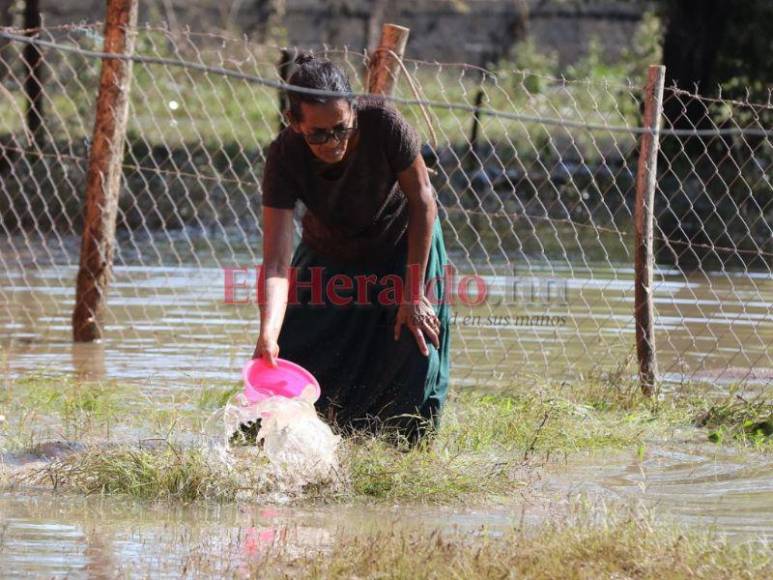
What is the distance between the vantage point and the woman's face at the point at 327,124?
15.2 feet

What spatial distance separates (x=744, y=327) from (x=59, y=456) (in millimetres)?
4803

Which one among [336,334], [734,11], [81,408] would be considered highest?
[734,11]

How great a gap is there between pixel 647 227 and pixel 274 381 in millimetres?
2386

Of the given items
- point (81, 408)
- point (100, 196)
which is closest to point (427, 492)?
point (81, 408)

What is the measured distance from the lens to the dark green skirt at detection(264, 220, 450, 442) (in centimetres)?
526

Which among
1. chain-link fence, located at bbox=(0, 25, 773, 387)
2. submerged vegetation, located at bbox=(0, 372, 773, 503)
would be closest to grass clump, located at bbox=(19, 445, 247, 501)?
submerged vegetation, located at bbox=(0, 372, 773, 503)

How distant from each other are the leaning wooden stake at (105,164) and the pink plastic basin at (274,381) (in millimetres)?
2929

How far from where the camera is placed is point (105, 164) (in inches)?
293

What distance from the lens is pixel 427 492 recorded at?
4.72m

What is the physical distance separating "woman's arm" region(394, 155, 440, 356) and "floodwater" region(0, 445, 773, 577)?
731mm

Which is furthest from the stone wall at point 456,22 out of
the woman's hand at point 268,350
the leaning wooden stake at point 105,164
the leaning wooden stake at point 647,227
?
the woman's hand at point 268,350

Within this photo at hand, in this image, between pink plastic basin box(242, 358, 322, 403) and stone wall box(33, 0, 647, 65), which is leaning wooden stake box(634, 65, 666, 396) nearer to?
pink plastic basin box(242, 358, 322, 403)

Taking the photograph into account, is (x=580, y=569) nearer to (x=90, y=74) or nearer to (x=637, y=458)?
(x=637, y=458)

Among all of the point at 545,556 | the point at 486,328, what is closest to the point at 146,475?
the point at 545,556
